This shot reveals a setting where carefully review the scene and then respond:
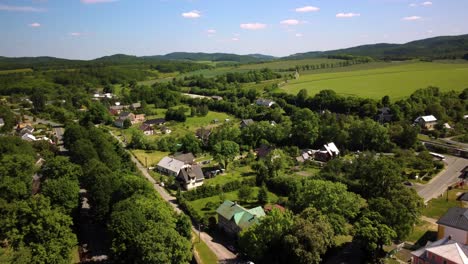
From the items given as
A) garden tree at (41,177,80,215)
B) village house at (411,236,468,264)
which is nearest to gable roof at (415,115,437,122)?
village house at (411,236,468,264)

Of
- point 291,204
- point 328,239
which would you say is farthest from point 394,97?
point 328,239

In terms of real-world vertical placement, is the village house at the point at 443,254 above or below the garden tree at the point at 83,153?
below

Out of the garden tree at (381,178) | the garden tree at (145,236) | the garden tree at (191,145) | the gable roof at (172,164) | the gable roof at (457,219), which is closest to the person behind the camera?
the garden tree at (145,236)

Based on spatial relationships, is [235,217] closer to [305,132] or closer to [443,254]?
[443,254]

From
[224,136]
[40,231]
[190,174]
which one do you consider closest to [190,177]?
[190,174]

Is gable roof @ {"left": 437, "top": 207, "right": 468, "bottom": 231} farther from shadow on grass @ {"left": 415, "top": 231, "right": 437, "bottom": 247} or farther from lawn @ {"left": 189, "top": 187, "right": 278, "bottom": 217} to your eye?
lawn @ {"left": 189, "top": 187, "right": 278, "bottom": 217}

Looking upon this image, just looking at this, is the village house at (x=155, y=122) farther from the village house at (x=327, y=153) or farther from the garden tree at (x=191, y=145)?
the village house at (x=327, y=153)

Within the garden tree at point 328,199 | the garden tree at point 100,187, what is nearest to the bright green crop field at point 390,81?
the garden tree at point 328,199
